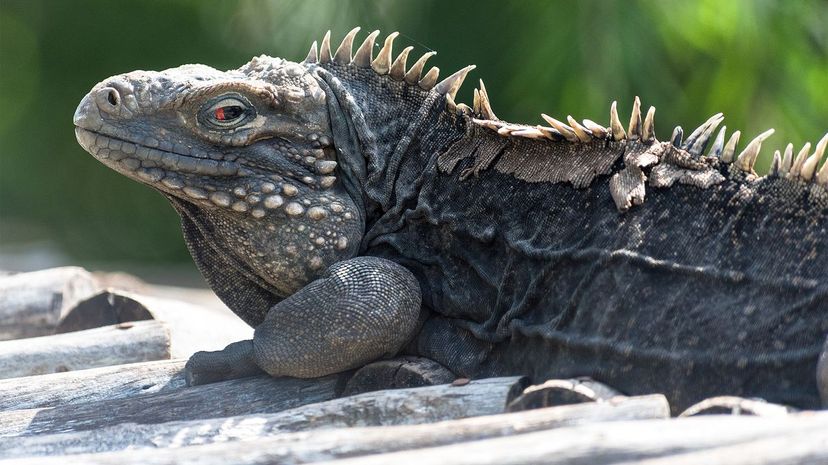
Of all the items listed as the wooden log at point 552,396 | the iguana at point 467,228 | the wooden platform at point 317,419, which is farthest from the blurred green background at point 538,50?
the wooden log at point 552,396

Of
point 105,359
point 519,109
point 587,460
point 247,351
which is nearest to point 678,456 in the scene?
point 587,460

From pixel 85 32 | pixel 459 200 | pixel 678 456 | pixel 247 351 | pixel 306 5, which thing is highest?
pixel 85 32

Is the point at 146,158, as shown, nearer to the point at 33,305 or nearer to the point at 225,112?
the point at 225,112

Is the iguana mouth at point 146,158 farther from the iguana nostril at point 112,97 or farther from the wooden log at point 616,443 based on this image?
the wooden log at point 616,443

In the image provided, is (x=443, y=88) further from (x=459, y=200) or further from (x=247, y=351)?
(x=247, y=351)

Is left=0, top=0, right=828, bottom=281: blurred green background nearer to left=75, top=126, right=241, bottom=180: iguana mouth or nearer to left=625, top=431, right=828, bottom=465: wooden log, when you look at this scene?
left=75, top=126, right=241, bottom=180: iguana mouth

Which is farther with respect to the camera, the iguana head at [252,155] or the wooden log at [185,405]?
the iguana head at [252,155]

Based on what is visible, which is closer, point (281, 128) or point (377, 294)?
point (377, 294)
